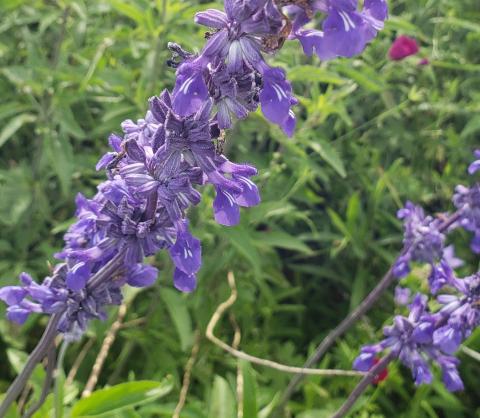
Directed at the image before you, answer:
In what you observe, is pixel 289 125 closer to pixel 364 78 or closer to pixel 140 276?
pixel 140 276

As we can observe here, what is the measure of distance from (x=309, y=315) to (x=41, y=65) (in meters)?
2.51

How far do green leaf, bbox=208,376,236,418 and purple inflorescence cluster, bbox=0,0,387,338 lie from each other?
3.43ft

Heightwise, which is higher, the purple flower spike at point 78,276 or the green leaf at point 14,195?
the purple flower spike at point 78,276

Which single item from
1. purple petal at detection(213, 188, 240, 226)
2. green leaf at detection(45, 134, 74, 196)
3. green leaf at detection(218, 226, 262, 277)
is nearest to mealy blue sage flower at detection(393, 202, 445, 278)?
green leaf at detection(218, 226, 262, 277)

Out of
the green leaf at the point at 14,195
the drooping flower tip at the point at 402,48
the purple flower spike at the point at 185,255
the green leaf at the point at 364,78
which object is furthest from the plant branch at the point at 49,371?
the drooping flower tip at the point at 402,48

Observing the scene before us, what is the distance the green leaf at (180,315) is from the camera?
322 cm

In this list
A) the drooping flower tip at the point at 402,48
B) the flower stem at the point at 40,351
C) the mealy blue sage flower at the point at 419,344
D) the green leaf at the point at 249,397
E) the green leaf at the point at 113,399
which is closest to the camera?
the flower stem at the point at 40,351

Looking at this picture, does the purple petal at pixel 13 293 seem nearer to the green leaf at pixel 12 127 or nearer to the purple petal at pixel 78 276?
the purple petal at pixel 78 276

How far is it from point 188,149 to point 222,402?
1604 millimetres

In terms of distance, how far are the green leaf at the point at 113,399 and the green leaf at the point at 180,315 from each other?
87 cm

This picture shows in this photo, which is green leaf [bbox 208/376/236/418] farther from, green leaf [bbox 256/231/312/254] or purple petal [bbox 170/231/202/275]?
purple petal [bbox 170/231/202/275]

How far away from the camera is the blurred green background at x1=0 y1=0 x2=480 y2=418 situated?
3.52m

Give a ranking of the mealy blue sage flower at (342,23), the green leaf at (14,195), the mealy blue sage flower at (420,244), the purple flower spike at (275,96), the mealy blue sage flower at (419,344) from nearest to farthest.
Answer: the mealy blue sage flower at (342,23) < the purple flower spike at (275,96) < the mealy blue sage flower at (419,344) < the mealy blue sage flower at (420,244) < the green leaf at (14,195)

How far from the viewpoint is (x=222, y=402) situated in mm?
2854
